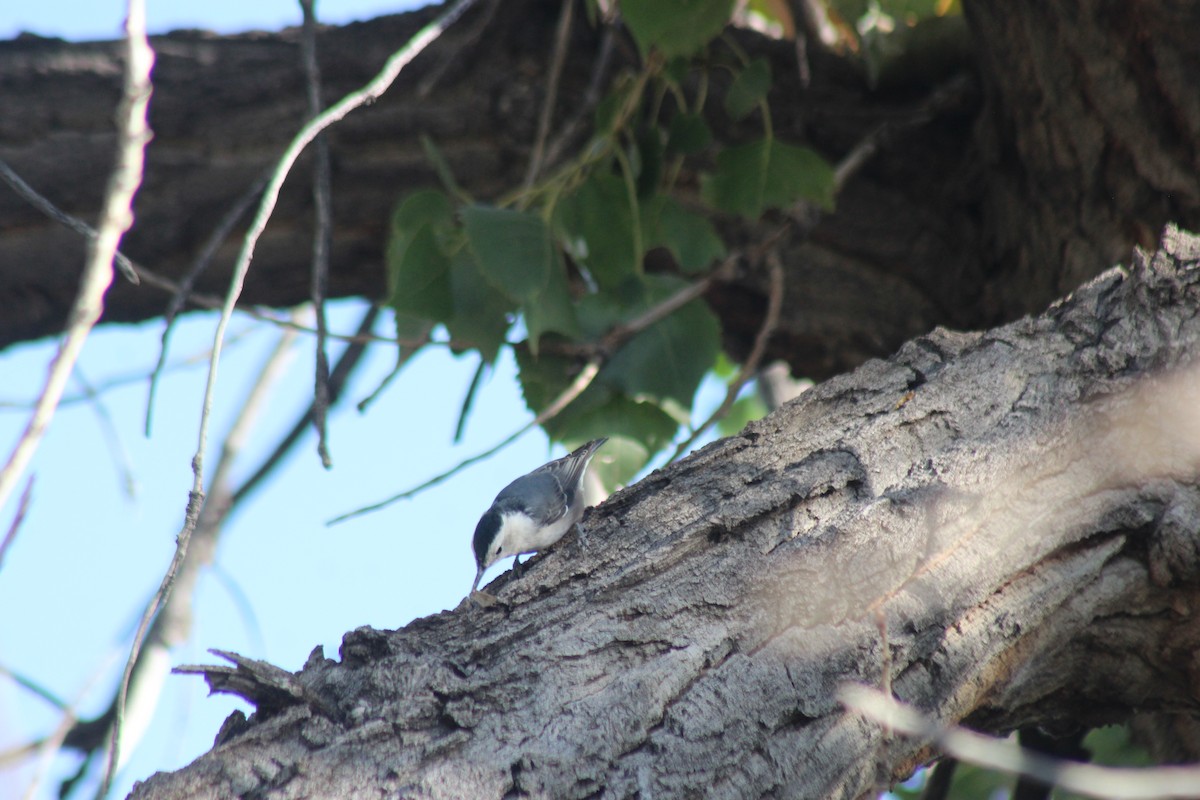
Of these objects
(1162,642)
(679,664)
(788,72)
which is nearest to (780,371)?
(788,72)

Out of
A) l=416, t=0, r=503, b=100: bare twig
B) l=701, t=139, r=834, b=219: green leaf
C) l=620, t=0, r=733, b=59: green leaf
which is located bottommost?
l=701, t=139, r=834, b=219: green leaf

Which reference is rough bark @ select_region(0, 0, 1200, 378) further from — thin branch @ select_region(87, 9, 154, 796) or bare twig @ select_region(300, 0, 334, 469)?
thin branch @ select_region(87, 9, 154, 796)

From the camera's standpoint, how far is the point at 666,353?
2285 millimetres

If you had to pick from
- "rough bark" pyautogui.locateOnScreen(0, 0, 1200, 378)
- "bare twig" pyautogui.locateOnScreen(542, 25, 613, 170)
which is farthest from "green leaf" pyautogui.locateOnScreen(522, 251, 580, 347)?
"rough bark" pyautogui.locateOnScreen(0, 0, 1200, 378)

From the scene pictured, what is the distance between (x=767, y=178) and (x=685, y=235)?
218 millimetres

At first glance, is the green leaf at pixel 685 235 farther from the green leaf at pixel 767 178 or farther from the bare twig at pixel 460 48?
the bare twig at pixel 460 48

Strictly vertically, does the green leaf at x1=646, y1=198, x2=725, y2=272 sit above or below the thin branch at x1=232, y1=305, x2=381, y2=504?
below

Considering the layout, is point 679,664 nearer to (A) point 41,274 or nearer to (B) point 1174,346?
(B) point 1174,346

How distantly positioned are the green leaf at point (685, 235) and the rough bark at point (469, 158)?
0.85ft

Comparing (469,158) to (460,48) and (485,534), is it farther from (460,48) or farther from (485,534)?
(485,534)

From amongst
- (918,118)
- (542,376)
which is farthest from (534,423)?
(918,118)

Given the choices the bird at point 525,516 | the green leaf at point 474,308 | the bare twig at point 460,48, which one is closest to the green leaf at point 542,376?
the green leaf at point 474,308

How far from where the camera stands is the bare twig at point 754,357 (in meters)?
2.21

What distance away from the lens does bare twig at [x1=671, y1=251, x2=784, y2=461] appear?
221 centimetres
